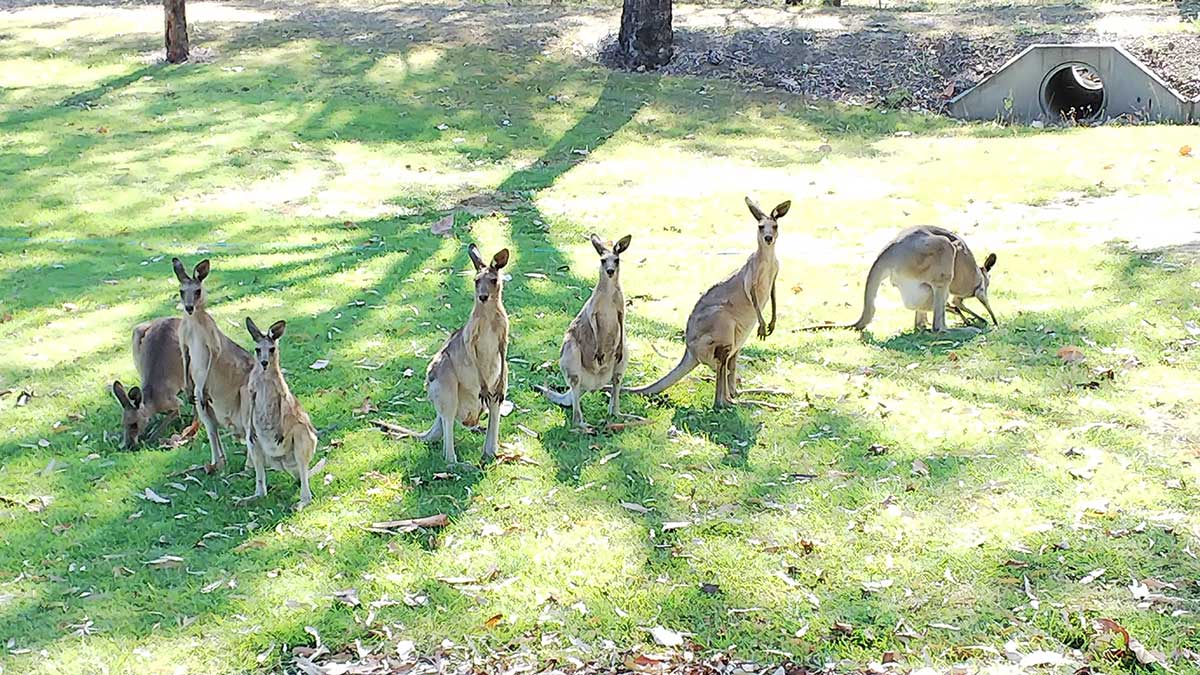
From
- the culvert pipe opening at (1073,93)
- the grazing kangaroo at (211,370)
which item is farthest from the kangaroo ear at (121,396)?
the culvert pipe opening at (1073,93)

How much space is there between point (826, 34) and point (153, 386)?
40.6ft

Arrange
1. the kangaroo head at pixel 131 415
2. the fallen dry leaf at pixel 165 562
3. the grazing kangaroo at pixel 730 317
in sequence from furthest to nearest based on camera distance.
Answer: the grazing kangaroo at pixel 730 317 → the kangaroo head at pixel 131 415 → the fallen dry leaf at pixel 165 562

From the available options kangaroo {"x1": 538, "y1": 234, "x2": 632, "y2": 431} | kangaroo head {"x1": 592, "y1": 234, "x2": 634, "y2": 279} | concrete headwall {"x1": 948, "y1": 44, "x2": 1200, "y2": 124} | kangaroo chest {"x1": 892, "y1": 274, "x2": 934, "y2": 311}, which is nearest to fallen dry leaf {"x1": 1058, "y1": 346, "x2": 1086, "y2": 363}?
kangaroo chest {"x1": 892, "y1": 274, "x2": 934, "y2": 311}

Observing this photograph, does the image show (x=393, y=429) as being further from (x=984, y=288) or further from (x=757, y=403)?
(x=984, y=288)

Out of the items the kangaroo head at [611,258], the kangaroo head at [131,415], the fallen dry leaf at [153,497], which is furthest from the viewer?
the kangaroo head at [131,415]

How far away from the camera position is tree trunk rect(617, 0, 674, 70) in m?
16.4

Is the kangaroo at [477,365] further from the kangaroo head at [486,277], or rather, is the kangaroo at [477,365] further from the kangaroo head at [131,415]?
the kangaroo head at [131,415]

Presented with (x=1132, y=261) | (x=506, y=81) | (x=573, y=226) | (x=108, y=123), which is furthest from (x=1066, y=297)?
(x=108, y=123)

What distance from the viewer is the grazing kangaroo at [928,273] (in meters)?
7.98

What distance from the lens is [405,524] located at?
5695 millimetres

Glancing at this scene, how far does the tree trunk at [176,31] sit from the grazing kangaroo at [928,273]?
1081 centimetres

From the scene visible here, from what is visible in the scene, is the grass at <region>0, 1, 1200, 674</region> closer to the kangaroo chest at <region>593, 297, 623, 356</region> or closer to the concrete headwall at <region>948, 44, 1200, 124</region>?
the kangaroo chest at <region>593, 297, 623, 356</region>

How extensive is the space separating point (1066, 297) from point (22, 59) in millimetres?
13243

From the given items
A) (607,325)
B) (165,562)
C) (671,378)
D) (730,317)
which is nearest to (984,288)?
(730,317)
